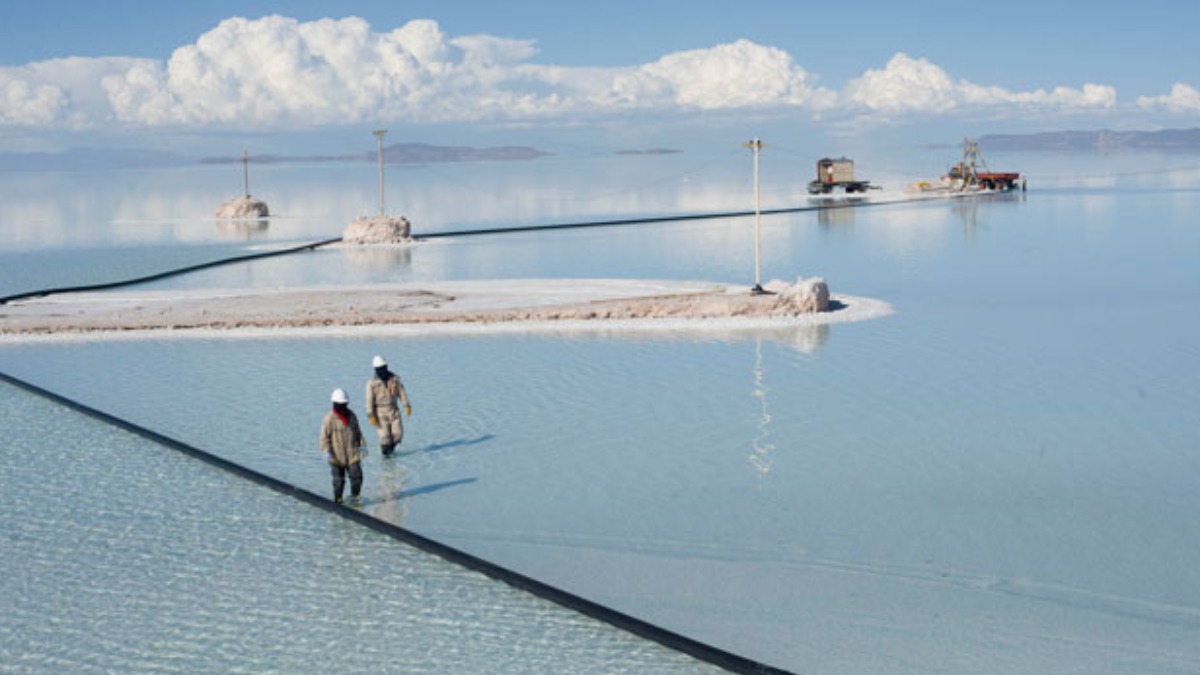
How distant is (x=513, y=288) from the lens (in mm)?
29891

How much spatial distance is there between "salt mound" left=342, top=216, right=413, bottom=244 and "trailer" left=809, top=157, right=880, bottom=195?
147 ft

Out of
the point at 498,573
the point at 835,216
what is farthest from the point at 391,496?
the point at 835,216

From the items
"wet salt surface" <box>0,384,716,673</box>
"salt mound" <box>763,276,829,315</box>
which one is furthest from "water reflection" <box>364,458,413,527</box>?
"salt mound" <box>763,276,829,315</box>

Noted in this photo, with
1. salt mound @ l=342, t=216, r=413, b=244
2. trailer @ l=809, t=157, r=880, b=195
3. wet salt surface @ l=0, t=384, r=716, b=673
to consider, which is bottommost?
wet salt surface @ l=0, t=384, r=716, b=673

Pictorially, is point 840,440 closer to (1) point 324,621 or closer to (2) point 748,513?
(2) point 748,513

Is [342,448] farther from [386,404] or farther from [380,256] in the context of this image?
[380,256]

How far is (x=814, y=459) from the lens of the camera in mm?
14234

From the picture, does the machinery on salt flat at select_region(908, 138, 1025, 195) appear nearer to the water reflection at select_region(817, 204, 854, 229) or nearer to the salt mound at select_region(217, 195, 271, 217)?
the water reflection at select_region(817, 204, 854, 229)

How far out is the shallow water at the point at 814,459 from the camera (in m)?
9.76

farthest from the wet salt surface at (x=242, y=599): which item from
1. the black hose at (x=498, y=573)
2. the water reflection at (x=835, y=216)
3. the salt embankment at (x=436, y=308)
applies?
the water reflection at (x=835, y=216)

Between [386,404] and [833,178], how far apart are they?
7625cm

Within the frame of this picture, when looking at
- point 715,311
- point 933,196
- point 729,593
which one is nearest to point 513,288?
point 715,311

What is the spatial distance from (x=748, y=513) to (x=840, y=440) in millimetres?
3266

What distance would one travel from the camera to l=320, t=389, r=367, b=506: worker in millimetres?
11773
